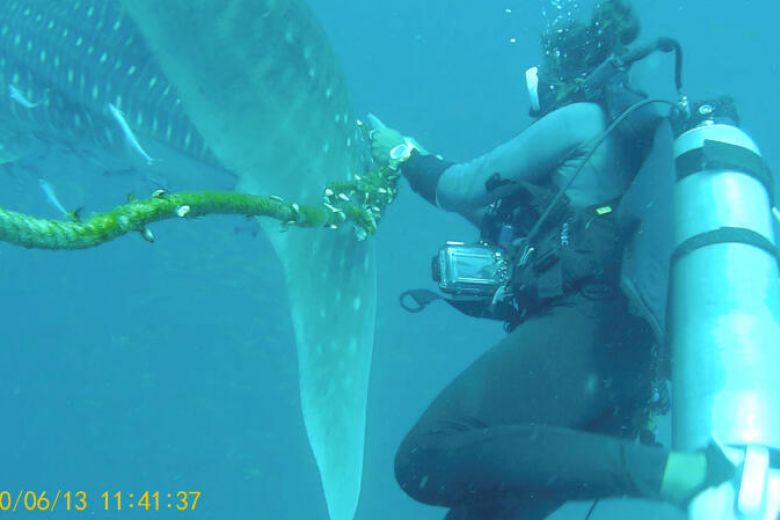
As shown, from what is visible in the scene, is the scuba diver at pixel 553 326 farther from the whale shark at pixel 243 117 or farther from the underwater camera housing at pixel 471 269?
the whale shark at pixel 243 117

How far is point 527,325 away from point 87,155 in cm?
273

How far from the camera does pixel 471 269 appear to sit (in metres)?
3.96

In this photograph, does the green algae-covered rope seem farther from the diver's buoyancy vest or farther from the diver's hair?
the diver's hair

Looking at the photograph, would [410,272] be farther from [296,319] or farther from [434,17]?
[434,17]

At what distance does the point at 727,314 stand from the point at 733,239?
1.30ft

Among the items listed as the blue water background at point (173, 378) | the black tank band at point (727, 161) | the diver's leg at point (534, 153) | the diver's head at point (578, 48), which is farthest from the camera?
the blue water background at point (173, 378)

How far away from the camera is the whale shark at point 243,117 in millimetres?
2527

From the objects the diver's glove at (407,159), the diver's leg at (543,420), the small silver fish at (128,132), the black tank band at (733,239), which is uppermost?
the diver's glove at (407,159)

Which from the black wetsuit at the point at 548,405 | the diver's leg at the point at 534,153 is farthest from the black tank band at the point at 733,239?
→ the diver's leg at the point at 534,153

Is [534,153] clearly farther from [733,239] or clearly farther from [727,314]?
[727,314]

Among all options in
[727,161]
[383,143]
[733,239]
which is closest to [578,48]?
[727,161]

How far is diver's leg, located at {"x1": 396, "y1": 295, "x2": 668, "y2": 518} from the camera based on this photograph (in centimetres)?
305

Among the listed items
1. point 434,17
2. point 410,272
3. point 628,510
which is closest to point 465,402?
point 628,510

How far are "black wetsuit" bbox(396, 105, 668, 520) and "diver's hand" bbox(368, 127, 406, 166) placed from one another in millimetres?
482
